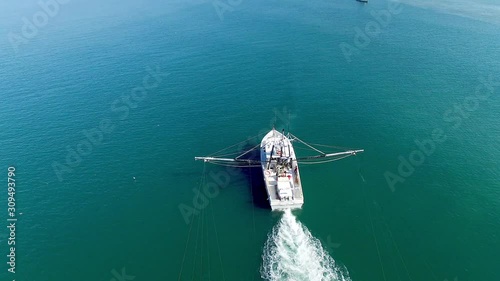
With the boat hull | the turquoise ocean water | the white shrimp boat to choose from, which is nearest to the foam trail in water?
the turquoise ocean water

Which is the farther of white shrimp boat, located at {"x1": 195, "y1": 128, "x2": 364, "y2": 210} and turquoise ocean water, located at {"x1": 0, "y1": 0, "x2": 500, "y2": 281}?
white shrimp boat, located at {"x1": 195, "y1": 128, "x2": 364, "y2": 210}

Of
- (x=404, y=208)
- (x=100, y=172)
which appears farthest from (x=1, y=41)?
(x=404, y=208)

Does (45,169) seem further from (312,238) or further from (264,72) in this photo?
(264,72)

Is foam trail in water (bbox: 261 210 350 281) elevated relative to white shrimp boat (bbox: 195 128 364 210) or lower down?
lower down

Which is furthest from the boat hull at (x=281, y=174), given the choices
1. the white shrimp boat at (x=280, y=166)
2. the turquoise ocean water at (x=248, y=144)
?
the turquoise ocean water at (x=248, y=144)

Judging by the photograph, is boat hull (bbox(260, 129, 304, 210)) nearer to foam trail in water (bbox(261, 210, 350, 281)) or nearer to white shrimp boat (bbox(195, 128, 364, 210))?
white shrimp boat (bbox(195, 128, 364, 210))

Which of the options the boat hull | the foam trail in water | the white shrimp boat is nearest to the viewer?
the foam trail in water

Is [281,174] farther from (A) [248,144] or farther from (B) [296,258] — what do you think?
(B) [296,258]

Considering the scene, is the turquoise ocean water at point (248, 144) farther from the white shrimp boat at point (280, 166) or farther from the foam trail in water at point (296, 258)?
the white shrimp boat at point (280, 166)
